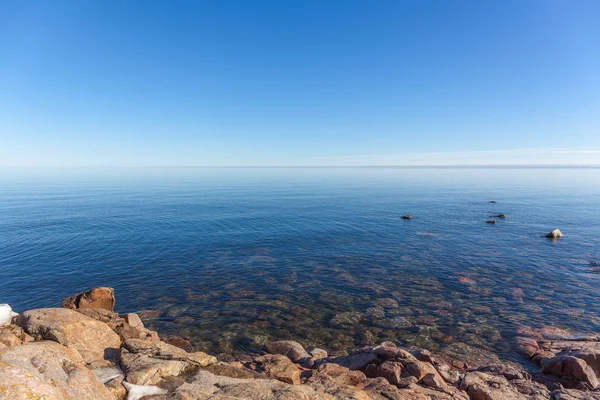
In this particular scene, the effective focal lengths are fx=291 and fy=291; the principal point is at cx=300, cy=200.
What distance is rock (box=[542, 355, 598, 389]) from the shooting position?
1602 centimetres

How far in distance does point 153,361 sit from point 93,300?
1455 cm

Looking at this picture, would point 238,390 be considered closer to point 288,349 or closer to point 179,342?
point 288,349

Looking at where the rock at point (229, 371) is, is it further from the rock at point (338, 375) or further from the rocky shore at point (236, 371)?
the rock at point (338, 375)

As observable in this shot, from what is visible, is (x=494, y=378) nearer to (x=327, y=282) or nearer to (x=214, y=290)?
(x=327, y=282)

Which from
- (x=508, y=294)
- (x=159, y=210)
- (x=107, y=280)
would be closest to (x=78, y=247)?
(x=107, y=280)

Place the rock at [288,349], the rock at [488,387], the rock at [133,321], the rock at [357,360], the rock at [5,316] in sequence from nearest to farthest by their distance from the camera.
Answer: the rock at [488,387] < the rock at [5,316] < the rock at [357,360] < the rock at [288,349] < the rock at [133,321]

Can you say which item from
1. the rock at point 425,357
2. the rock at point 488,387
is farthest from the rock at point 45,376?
the rock at point 425,357

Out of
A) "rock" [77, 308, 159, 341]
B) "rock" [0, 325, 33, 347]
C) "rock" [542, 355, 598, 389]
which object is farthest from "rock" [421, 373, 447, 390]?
"rock" [0, 325, 33, 347]

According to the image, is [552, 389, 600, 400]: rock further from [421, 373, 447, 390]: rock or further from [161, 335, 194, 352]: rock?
[161, 335, 194, 352]: rock

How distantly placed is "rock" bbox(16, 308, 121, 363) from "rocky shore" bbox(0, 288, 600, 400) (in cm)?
5

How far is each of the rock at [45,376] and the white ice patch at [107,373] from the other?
4.87 ft

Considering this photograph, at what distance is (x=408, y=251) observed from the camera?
44781mm

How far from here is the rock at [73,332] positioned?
1449 cm

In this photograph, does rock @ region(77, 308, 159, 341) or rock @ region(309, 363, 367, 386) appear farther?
rock @ region(77, 308, 159, 341)
